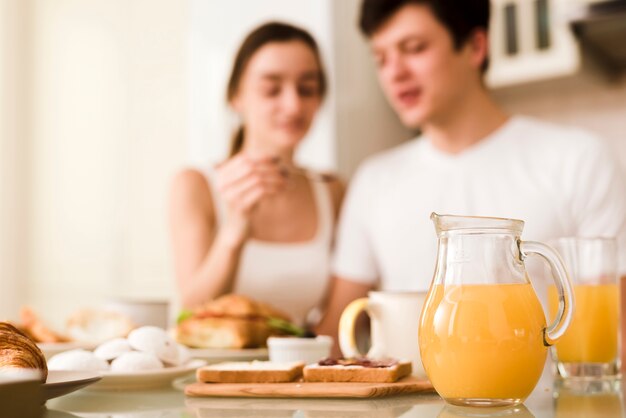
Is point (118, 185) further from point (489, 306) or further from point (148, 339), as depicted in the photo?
point (489, 306)

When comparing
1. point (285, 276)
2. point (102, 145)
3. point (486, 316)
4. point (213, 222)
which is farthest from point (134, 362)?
point (102, 145)

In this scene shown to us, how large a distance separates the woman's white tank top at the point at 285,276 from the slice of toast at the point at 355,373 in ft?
4.49

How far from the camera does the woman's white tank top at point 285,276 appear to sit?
6.88 ft

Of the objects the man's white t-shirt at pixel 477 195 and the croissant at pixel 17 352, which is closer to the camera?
the croissant at pixel 17 352

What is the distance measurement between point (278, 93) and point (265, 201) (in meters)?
0.34

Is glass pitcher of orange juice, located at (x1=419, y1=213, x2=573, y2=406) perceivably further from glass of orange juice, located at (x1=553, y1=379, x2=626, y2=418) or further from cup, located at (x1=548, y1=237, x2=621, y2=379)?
cup, located at (x1=548, y1=237, x2=621, y2=379)

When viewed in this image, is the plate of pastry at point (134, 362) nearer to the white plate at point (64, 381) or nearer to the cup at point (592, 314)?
the white plate at point (64, 381)

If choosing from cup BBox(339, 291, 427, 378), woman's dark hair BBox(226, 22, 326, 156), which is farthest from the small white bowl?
woman's dark hair BBox(226, 22, 326, 156)

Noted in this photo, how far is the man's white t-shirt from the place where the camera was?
180 cm

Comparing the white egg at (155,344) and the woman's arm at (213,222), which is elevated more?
the woman's arm at (213,222)

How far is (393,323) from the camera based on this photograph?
807mm

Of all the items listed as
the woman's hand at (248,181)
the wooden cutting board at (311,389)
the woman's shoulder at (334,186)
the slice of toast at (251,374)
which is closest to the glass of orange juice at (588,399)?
the wooden cutting board at (311,389)

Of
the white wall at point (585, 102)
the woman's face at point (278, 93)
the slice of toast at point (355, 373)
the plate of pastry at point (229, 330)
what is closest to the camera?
the slice of toast at point (355, 373)

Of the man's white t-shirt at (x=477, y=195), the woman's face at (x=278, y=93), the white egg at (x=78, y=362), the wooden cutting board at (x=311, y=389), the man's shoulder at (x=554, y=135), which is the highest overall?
the woman's face at (x=278, y=93)
